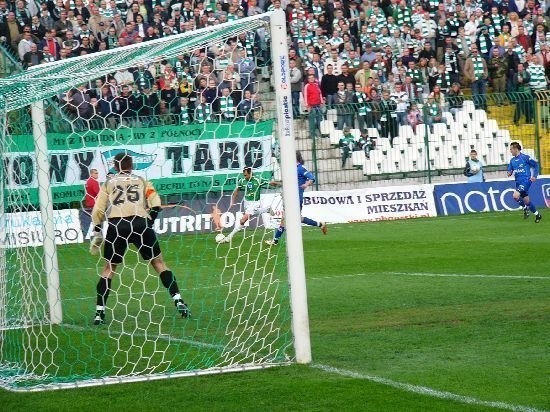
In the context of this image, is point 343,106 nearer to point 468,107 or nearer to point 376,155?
point 376,155

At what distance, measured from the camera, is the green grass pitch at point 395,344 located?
815cm

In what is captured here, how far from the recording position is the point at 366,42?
31.5 meters

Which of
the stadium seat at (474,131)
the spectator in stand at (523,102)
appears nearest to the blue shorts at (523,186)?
the stadium seat at (474,131)

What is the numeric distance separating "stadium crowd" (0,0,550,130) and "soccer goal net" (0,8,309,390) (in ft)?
29.5

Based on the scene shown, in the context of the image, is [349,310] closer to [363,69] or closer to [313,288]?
[313,288]

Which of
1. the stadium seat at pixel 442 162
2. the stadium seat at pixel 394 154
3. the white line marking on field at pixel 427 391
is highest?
the stadium seat at pixel 394 154

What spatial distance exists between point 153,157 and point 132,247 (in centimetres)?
535

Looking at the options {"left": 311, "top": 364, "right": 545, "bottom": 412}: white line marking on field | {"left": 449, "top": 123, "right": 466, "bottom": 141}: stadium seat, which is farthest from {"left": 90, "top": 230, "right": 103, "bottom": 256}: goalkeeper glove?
{"left": 449, "top": 123, "right": 466, "bottom": 141}: stadium seat

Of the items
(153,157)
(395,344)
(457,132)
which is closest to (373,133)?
(457,132)

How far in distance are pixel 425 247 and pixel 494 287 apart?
6.42 meters

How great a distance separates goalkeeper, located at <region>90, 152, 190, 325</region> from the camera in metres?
11.9

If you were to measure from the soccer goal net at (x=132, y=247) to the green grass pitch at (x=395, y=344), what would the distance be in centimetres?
20

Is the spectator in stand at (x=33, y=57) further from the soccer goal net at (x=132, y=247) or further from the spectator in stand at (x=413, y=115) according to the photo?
the spectator in stand at (x=413, y=115)

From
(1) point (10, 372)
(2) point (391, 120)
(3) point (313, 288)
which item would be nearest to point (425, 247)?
(3) point (313, 288)
